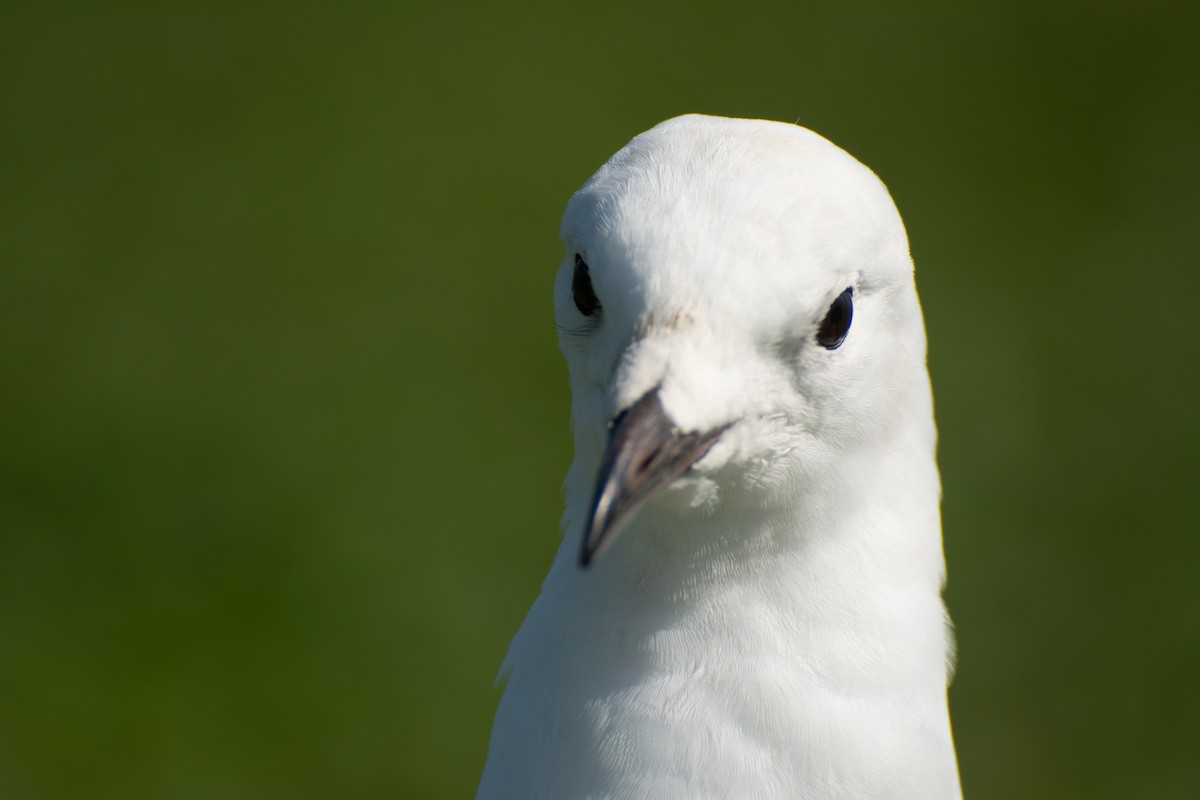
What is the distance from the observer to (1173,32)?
710cm

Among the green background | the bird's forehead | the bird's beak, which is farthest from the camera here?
the green background

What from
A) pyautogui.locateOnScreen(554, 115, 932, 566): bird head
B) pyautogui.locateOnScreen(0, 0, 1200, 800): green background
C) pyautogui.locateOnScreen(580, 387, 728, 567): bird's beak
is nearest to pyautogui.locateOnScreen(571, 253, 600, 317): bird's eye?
pyautogui.locateOnScreen(554, 115, 932, 566): bird head

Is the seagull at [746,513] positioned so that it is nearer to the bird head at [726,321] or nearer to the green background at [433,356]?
the bird head at [726,321]

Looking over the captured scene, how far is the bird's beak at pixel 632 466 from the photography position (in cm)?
161

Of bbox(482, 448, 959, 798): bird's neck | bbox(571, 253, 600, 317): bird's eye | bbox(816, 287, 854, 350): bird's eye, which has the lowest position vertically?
bbox(482, 448, 959, 798): bird's neck

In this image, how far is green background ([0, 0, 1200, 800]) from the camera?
5.33 meters

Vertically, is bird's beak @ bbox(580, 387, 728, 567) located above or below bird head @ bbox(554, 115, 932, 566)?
below

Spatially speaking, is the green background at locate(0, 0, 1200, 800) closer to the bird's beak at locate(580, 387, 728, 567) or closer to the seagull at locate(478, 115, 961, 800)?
the seagull at locate(478, 115, 961, 800)

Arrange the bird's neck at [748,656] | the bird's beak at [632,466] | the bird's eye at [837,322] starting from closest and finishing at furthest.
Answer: the bird's beak at [632,466] → the bird's eye at [837,322] → the bird's neck at [748,656]

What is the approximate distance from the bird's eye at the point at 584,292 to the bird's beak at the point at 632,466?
29 cm

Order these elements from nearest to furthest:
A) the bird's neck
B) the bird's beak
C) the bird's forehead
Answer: the bird's beak < the bird's forehead < the bird's neck

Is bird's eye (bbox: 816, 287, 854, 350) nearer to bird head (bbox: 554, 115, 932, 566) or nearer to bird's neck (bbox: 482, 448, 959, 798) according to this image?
bird head (bbox: 554, 115, 932, 566)

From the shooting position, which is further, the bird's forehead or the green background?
the green background

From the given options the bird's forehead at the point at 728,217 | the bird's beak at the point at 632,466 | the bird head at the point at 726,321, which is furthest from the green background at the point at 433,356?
the bird's beak at the point at 632,466
